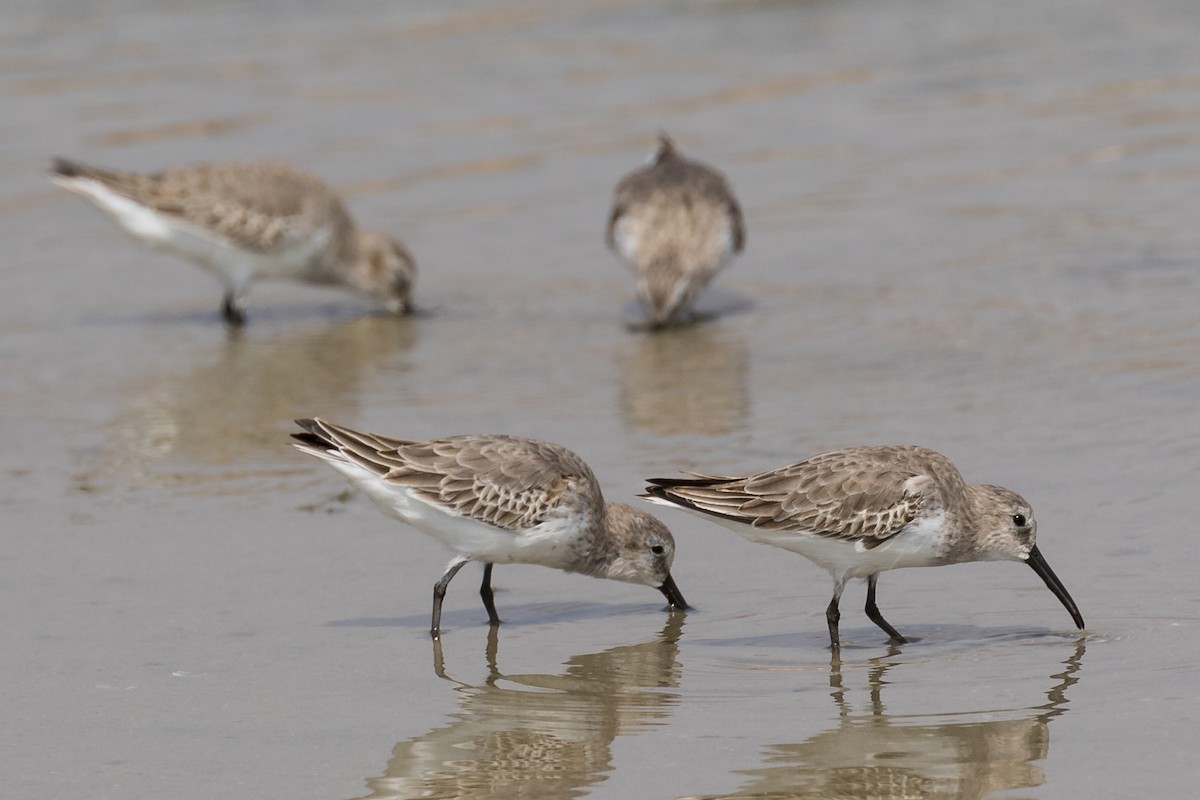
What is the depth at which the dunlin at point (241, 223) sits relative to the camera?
52.5 ft

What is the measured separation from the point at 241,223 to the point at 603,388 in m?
4.23

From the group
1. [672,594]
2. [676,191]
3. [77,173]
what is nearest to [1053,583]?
[672,594]

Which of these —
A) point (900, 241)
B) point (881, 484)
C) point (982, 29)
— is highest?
point (982, 29)

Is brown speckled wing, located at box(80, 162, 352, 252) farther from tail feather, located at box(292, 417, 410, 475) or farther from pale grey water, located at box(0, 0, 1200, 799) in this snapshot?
tail feather, located at box(292, 417, 410, 475)

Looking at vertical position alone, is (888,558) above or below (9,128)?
below

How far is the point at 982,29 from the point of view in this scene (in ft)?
77.1

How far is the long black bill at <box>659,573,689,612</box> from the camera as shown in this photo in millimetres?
9102

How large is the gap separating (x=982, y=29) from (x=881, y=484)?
15.9 meters

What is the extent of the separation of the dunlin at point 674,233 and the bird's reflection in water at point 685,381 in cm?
36

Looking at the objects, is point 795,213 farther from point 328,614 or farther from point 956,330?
point 328,614

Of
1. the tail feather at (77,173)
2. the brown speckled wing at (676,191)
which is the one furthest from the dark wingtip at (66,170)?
the brown speckled wing at (676,191)

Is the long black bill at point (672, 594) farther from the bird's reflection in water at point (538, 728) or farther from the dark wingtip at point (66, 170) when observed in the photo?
the dark wingtip at point (66, 170)

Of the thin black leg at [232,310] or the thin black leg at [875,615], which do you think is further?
the thin black leg at [232,310]

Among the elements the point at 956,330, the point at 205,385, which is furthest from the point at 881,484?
the point at 205,385
